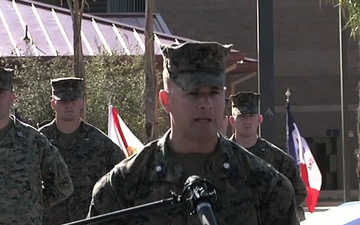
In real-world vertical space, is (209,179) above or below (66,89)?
below

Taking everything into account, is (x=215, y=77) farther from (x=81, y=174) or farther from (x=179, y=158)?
(x=81, y=174)

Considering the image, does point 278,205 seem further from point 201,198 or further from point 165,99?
point 201,198

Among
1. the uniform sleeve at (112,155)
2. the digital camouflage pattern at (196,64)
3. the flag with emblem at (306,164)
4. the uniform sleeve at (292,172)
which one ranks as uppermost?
the digital camouflage pattern at (196,64)

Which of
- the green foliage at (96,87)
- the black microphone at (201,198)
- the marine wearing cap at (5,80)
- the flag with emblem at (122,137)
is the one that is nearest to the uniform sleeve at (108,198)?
the black microphone at (201,198)

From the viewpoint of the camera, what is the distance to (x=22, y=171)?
22.5 ft

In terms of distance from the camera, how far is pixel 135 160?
381 cm

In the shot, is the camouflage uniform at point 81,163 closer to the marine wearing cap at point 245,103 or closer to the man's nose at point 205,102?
the marine wearing cap at point 245,103

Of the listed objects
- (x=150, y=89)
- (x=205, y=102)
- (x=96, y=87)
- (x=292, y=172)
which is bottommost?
(x=292, y=172)

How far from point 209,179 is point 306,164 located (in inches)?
431

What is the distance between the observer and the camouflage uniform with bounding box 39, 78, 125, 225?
332 inches

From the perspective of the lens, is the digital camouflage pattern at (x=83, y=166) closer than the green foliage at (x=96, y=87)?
Yes

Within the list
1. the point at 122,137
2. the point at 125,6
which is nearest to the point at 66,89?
the point at 122,137

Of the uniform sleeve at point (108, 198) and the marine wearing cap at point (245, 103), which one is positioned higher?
the marine wearing cap at point (245, 103)

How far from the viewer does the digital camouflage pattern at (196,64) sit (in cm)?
367
